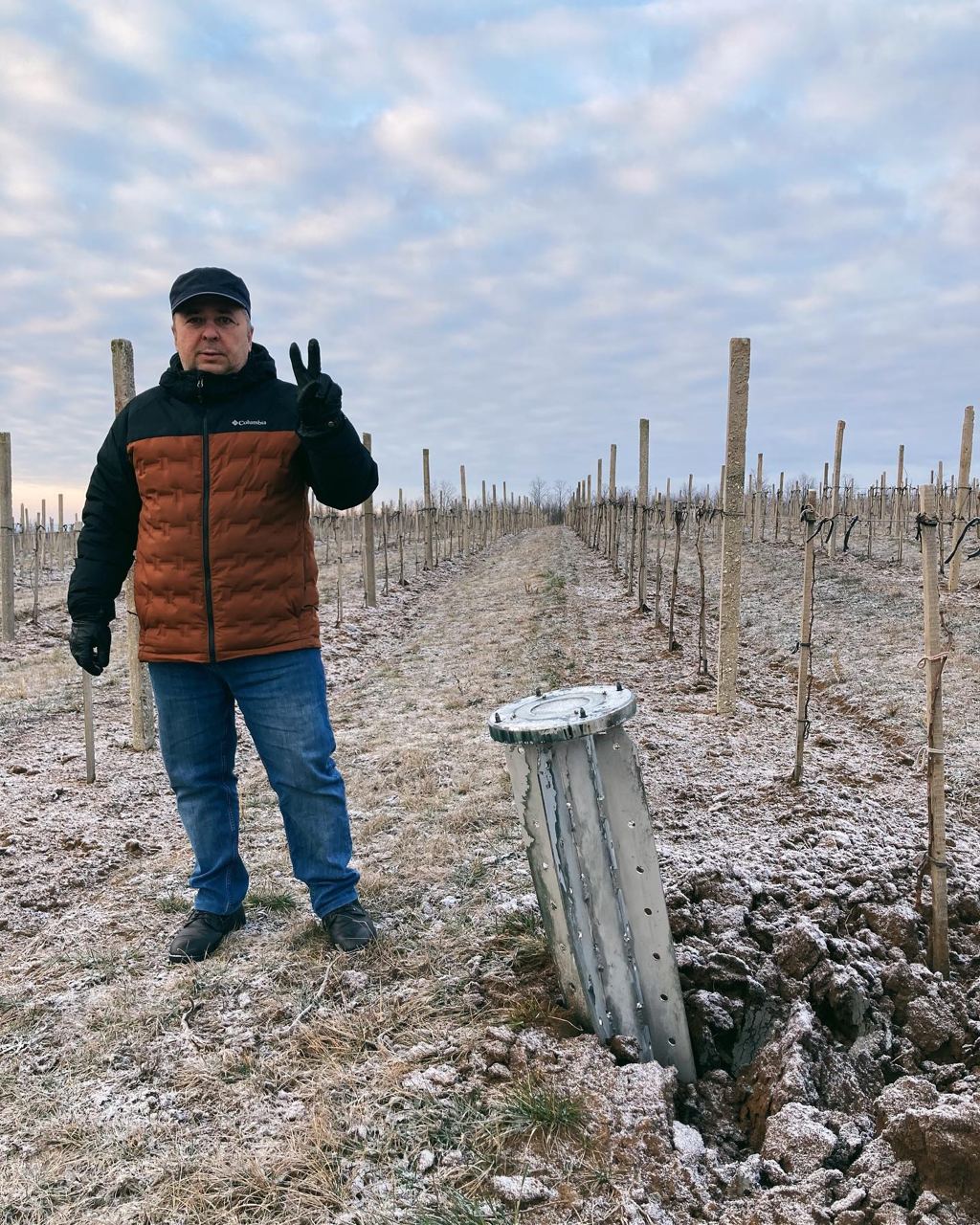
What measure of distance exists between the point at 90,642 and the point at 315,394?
116 cm

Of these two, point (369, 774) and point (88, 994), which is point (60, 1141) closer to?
point (88, 994)

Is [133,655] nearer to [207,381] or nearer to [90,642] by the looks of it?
[90,642]

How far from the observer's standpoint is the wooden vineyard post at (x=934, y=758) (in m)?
2.23

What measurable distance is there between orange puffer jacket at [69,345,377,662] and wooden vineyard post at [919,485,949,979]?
5.38ft

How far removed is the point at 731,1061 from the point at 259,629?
1.75m

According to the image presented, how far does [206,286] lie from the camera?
7.36ft

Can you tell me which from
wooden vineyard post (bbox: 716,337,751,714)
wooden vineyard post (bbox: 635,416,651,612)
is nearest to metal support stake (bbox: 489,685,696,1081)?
wooden vineyard post (bbox: 716,337,751,714)

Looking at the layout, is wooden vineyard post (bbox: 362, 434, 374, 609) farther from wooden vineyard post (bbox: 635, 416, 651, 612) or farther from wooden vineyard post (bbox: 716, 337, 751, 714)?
wooden vineyard post (bbox: 716, 337, 751, 714)

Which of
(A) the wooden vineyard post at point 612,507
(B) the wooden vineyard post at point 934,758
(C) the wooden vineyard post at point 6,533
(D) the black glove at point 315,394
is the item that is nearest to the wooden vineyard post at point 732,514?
(B) the wooden vineyard post at point 934,758

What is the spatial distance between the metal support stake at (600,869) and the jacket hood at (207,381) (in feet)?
4.10

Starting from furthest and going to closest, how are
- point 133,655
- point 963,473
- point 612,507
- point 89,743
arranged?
point 612,507 < point 963,473 < point 133,655 < point 89,743

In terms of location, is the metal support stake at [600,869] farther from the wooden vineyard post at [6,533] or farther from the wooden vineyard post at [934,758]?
the wooden vineyard post at [6,533]

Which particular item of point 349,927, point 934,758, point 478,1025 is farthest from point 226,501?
point 934,758

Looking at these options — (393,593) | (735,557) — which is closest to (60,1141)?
(735,557)
